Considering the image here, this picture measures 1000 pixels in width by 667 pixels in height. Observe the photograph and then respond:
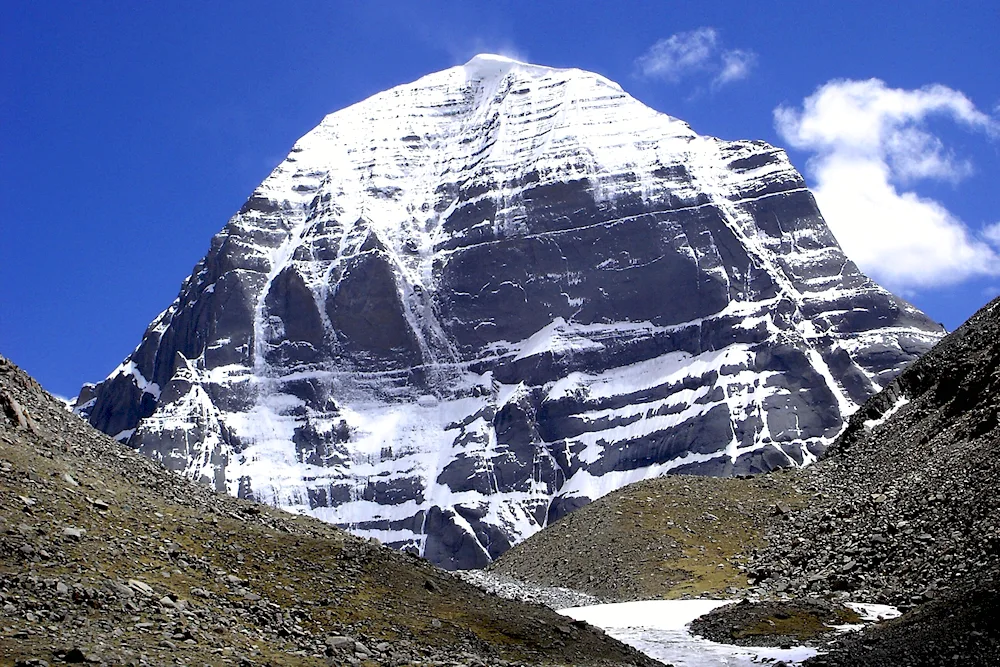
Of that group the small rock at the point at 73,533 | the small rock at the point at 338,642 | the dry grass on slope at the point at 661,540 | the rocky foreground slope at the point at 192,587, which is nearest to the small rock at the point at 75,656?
the rocky foreground slope at the point at 192,587

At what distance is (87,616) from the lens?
29375mm

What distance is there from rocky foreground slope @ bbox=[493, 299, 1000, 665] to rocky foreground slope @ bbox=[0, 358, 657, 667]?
459 inches

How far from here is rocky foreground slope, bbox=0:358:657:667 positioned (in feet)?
95.9

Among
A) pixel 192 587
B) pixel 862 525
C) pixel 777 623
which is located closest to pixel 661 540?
pixel 862 525

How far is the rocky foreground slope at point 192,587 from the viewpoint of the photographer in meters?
29.2

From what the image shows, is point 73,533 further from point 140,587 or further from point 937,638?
point 937,638

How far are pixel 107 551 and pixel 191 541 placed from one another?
3.56 meters

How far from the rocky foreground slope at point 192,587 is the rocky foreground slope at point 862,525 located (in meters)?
11.7

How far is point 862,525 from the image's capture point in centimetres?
6606

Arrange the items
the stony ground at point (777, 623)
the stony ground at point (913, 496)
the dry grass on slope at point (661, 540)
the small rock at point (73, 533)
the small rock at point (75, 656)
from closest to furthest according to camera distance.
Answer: the small rock at point (75, 656) → the small rock at point (73, 533) → the stony ground at point (777, 623) → the stony ground at point (913, 496) → the dry grass on slope at point (661, 540)

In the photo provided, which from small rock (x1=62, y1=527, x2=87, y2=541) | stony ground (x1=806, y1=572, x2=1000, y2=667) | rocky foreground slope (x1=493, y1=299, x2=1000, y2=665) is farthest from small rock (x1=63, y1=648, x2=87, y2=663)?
rocky foreground slope (x1=493, y1=299, x2=1000, y2=665)

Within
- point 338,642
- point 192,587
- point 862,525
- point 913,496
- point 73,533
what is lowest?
point 338,642

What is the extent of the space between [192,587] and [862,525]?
137 ft

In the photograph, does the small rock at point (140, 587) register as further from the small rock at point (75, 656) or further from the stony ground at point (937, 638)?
the stony ground at point (937, 638)
